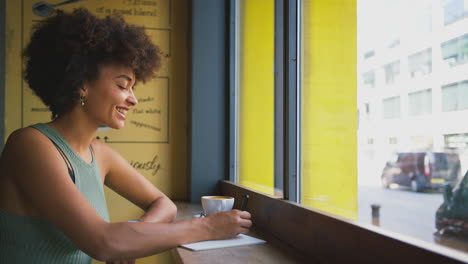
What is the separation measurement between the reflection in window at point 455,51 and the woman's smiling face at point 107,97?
0.78 metres

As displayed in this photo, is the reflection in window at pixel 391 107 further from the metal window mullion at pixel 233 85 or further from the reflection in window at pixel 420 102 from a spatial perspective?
the metal window mullion at pixel 233 85

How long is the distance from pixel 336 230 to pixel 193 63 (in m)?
1.29

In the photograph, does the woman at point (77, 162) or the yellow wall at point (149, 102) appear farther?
the yellow wall at point (149, 102)

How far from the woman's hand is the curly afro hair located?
47 cm

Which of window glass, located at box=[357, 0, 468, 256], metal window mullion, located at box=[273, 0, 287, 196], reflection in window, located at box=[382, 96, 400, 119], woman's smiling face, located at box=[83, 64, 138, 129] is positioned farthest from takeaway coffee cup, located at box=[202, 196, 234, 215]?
reflection in window, located at box=[382, 96, 400, 119]

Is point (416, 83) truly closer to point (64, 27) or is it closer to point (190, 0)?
point (64, 27)

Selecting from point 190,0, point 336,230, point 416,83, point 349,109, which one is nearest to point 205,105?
point 190,0

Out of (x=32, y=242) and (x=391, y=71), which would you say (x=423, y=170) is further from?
(x=32, y=242)

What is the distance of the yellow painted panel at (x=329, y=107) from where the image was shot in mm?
928

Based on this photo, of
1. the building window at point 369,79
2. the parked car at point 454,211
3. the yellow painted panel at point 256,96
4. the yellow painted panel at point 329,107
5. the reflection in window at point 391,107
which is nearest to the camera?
the parked car at point 454,211

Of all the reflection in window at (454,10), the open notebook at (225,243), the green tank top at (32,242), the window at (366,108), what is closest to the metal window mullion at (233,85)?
the window at (366,108)

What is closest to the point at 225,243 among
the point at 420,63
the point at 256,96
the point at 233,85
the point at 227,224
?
the point at 227,224

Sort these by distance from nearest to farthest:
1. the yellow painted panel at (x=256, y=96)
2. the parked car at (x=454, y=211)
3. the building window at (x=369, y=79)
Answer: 1. the parked car at (x=454, y=211)
2. the building window at (x=369, y=79)
3. the yellow painted panel at (x=256, y=96)

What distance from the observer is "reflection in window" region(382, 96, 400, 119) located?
717 mm
